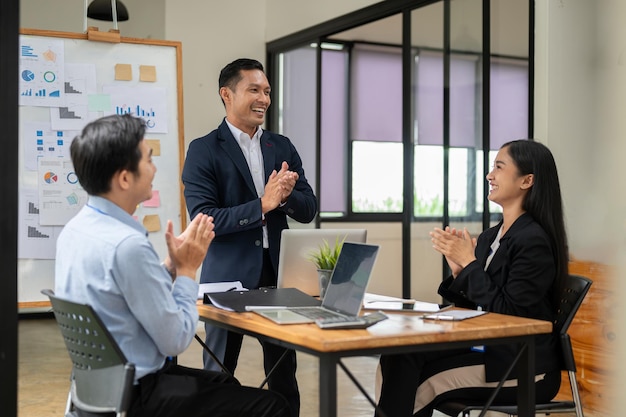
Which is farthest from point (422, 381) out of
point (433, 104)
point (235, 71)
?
point (433, 104)

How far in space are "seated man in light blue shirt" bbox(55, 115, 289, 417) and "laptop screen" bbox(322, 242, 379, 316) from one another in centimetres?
33

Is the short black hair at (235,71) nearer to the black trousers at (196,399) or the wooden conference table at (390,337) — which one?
the wooden conference table at (390,337)

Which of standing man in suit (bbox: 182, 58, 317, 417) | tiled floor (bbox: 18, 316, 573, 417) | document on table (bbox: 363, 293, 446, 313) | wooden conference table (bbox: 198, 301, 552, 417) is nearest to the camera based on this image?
wooden conference table (bbox: 198, 301, 552, 417)

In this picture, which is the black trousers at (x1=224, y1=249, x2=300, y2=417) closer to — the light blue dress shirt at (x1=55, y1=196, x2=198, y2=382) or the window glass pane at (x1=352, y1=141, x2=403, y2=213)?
the light blue dress shirt at (x1=55, y1=196, x2=198, y2=382)

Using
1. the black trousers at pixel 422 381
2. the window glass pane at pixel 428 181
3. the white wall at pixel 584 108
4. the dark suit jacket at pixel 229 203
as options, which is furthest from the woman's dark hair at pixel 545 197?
the window glass pane at pixel 428 181

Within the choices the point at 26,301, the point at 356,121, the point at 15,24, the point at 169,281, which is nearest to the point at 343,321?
the point at 169,281

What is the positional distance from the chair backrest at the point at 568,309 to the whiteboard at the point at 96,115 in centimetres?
248

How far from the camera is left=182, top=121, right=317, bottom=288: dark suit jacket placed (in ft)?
10.4

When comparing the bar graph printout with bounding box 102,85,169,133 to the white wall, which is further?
the bar graph printout with bounding box 102,85,169,133

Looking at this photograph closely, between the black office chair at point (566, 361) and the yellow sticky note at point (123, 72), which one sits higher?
the yellow sticky note at point (123, 72)

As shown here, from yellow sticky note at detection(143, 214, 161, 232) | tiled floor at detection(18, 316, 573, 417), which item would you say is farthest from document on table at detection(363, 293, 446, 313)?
yellow sticky note at detection(143, 214, 161, 232)

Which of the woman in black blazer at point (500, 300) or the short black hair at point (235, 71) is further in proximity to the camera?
the short black hair at point (235, 71)

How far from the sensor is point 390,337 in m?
2.00

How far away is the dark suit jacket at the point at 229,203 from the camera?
3170mm
